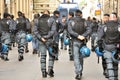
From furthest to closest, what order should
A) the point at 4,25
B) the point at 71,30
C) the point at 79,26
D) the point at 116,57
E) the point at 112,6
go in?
the point at 112,6, the point at 4,25, the point at 79,26, the point at 71,30, the point at 116,57

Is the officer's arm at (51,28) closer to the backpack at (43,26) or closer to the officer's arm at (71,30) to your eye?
the backpack at (43,26)

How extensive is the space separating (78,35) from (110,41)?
1.94 meters

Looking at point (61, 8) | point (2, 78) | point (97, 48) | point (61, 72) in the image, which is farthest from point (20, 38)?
point (61, 8)

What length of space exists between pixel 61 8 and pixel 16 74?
3271cm

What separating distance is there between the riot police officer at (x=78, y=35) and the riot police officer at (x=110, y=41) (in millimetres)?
1713

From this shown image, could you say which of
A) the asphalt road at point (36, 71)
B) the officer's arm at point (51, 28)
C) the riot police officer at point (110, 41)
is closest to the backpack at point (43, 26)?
the officer's arm at point (51, 28)

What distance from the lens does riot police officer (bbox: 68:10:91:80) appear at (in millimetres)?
13789

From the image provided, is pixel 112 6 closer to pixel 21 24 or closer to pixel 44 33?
pixel 21 24

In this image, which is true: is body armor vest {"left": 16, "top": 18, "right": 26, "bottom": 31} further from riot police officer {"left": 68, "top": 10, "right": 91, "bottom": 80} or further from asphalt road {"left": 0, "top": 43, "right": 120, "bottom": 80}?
riot police officer {"left": 68, "top": 10, "right": 91, "bottom": 80}

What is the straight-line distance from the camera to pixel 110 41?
11945mm

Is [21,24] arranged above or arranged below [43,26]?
below

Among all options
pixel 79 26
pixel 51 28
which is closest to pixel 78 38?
pixel 79 26

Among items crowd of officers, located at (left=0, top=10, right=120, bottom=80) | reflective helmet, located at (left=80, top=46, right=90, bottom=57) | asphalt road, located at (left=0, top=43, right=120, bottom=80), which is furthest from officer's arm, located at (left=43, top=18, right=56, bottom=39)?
asphalt road, located at (left=0, top=43, right=120, bottom=80)

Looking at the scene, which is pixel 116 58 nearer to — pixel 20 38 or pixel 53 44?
pixel 53 44
